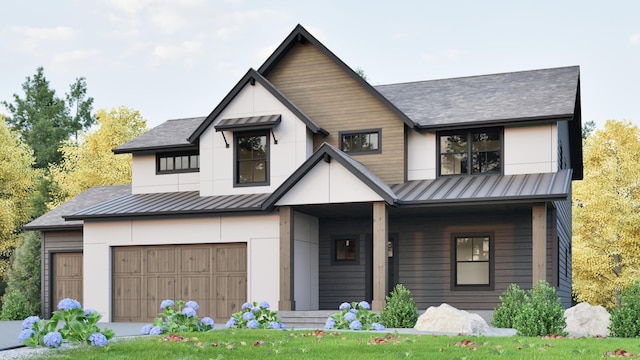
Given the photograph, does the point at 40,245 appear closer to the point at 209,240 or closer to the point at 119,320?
the point at 119,320

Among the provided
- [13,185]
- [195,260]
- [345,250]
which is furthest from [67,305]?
[13,185]

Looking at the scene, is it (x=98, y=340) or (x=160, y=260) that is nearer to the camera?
(x=98, y=340)

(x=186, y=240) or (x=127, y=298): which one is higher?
(x=186, y=240)

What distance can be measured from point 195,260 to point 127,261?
7.12 feet

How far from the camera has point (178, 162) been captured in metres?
25.0

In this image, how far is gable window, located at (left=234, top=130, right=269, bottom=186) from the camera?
2272 cm

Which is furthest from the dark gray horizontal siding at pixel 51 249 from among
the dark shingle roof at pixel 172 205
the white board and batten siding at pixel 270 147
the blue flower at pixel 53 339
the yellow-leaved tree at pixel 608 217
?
the yellow-leaved tree at pixel 608 217

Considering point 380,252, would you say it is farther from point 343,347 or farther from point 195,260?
point 343,347

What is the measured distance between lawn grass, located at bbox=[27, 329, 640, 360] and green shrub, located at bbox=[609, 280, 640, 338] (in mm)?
1502

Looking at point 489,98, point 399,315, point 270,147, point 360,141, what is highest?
point 489,98

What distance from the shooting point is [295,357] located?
411 inches

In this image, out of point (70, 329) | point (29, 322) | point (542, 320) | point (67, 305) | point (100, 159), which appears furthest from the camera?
point (100, 159)

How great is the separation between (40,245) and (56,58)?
2716cm

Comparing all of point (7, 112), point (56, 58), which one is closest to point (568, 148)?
point (56, 58)
